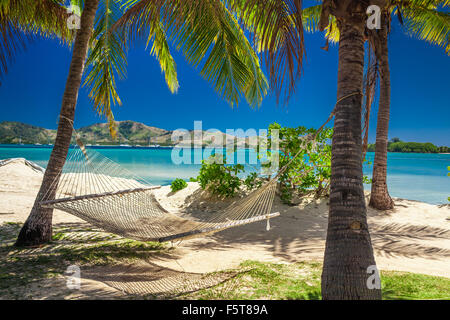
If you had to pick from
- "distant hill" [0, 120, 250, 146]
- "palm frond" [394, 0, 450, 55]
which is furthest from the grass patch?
"distant hill" [0, 120, 250, 146]

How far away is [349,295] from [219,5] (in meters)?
3.49

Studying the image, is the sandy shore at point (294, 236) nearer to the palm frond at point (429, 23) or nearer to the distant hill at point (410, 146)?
the palm frond at point (429, 23)

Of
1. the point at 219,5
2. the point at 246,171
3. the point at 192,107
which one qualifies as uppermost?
the point at 192,107

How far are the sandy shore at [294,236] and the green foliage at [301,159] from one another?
1.14 ft

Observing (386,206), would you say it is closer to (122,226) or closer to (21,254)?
(122,226)

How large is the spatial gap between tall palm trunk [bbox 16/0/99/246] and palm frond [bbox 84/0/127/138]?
72cm

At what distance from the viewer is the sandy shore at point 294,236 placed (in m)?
2.63

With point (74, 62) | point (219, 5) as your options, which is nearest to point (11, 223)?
point (74, 62)

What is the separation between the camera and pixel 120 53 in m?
3.89

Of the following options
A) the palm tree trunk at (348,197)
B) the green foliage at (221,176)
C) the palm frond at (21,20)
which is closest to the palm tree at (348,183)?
the palm tree trunk at (348,197)

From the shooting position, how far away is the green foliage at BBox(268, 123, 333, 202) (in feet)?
15.8

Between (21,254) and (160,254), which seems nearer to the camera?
(21,254)

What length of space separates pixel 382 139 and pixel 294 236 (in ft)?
8.57

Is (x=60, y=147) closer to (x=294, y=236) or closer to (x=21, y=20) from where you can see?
(x=21, y=20)
